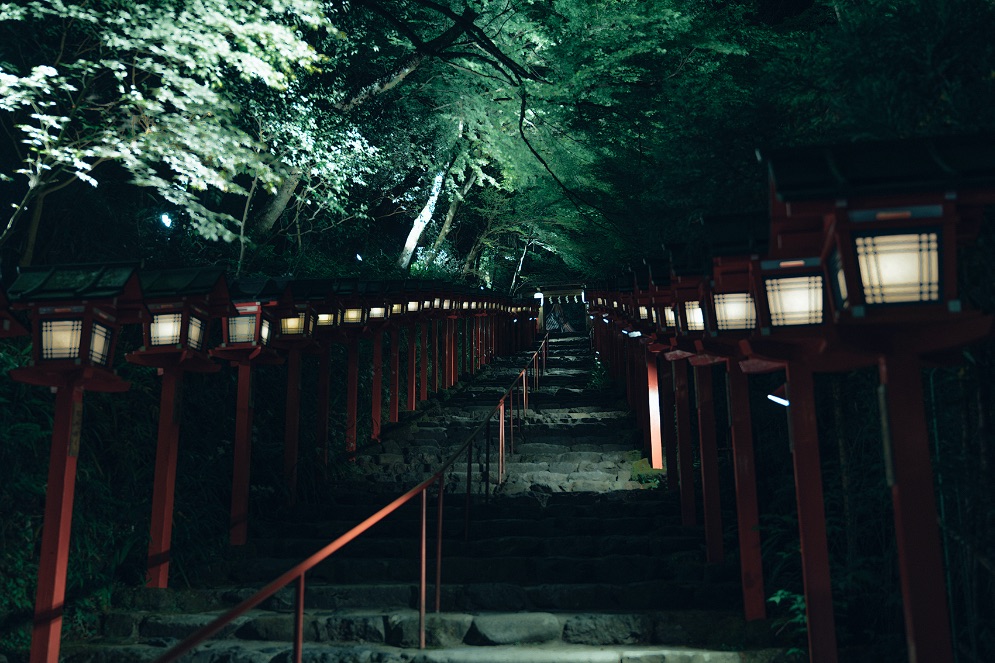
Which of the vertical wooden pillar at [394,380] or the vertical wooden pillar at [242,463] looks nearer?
the vertical wooden pillar at [242,463]

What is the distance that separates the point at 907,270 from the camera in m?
3.08

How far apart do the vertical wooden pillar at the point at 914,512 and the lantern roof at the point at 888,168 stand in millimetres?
780

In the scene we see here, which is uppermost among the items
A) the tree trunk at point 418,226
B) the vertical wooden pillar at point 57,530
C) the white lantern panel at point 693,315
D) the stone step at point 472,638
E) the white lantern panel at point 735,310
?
the tree trunk at point 418,226

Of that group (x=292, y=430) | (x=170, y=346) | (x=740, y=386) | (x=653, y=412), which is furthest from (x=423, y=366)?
(x=740, y=386)

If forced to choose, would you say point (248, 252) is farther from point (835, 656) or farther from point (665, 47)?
point (835, 656)

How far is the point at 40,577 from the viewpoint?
16.8 ft

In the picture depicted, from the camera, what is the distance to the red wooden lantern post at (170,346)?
6320 millimetres

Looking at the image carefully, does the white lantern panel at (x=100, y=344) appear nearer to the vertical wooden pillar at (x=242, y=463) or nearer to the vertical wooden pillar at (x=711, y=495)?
the vertical wooden pillar at (x=242, y=463)

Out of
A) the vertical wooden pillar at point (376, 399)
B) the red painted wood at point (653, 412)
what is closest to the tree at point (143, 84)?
the vertical wooden pillar at point (376, 399)

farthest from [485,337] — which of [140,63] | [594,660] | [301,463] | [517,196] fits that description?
[594,660]

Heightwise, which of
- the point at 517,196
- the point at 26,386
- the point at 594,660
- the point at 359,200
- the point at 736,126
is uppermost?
the point at 517,196

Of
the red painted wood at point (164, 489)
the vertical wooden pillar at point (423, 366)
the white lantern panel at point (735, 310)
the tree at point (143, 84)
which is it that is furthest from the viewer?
the vertical wooden pillar at point (423, 366)

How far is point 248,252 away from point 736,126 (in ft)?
27.7

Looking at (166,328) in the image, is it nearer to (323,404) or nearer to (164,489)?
(164,489)
